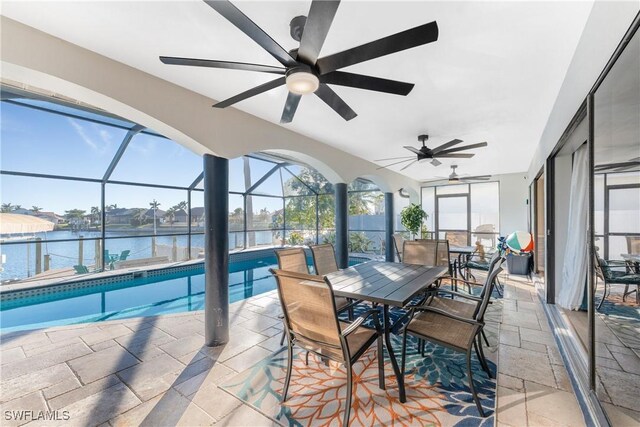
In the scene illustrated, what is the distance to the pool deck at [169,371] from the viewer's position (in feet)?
6.35

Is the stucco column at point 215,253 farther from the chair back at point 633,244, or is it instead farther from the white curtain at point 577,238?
the white curtain at point 577,238

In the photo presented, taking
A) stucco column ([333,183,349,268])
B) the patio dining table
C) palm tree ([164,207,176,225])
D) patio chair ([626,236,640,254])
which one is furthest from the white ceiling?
palm tree ([164,207,176,225])

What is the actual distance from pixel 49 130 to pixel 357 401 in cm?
792

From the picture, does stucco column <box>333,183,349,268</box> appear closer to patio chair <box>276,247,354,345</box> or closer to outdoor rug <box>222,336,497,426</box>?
patio chair <box>276,247,354,345</box>

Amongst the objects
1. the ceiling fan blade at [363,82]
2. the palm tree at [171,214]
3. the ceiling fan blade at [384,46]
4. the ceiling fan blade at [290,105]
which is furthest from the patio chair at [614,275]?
the palm tree at [171,214]

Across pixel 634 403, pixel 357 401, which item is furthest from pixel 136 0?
pixel 634 403

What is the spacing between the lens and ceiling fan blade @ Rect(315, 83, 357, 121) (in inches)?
84.6

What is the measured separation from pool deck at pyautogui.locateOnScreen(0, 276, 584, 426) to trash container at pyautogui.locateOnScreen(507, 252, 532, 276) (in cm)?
276

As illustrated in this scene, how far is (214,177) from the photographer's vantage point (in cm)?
308

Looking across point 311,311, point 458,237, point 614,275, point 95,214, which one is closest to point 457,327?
point 614,275

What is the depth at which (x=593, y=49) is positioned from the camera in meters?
1.83

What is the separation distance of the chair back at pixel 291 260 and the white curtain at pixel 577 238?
329cm

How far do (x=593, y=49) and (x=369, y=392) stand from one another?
9.74ft

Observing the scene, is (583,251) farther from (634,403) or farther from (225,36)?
(225,36)
